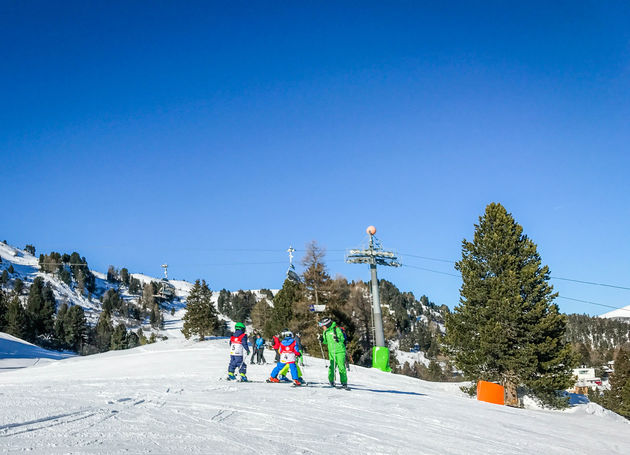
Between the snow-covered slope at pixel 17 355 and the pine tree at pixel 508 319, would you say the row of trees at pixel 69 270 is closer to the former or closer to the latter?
the snow-covered slope at pixel 17 355

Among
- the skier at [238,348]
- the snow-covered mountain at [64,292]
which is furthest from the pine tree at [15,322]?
the skier at [238,348]

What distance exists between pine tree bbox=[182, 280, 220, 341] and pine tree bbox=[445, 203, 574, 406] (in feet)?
121

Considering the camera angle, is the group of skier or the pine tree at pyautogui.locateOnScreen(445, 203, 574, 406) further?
the pine tree at pyautogui.locateOnScreen(445, 203, 574, 406)

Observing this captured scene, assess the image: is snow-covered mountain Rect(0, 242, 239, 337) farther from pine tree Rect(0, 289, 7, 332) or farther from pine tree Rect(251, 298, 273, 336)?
pine tree Rect(251, 298, 273, 336)

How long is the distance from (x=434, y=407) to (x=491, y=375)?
13863 millimetres

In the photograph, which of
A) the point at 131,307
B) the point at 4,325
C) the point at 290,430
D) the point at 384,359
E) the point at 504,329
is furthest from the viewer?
the point at 131,307

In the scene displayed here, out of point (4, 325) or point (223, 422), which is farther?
point (4, 325)

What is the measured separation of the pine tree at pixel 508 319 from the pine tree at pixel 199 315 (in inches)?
1450

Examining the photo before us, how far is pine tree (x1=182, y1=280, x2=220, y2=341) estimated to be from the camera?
5917 cm

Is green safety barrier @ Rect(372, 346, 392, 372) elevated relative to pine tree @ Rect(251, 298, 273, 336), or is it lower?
lower

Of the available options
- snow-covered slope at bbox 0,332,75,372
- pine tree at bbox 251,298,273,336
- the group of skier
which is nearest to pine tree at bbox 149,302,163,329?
pine tree at bbox 251,298,273,336

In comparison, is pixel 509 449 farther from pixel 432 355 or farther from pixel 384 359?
pixel 432 355

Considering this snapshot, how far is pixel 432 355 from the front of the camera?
475 feet

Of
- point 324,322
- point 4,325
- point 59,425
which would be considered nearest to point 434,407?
point 324,322
